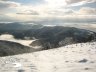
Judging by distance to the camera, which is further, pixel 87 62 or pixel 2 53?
pixel 2 53

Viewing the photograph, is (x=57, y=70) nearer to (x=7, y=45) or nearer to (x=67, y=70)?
(x=67, y=70)

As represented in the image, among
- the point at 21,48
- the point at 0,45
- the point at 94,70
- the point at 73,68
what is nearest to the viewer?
the point at 94,70

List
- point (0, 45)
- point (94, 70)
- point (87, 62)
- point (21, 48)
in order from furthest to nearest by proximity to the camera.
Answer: point (21, 48) < point (0, 45) < point (87, 62) < point (94, 70)

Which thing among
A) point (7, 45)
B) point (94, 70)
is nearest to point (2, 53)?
point (7, 45)

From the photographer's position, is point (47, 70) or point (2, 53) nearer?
point (47, 70)

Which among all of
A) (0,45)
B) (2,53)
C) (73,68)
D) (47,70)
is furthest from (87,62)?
(0,45)

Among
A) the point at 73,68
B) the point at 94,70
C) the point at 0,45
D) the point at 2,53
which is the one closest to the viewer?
the point at 94,70

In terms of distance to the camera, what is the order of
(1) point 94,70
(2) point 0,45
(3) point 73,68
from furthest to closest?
(2) point 0,45 → (3) point 73,68 → (1) point 94,70

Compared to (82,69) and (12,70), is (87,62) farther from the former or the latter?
(12,70)

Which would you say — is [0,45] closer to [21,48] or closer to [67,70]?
[21,48]
